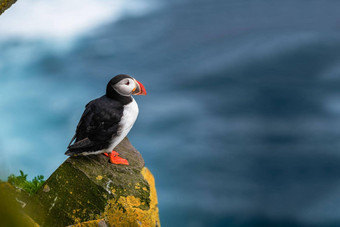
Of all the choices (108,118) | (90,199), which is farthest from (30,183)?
(108,118)

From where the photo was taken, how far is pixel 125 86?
5379 mm

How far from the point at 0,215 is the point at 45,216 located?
15.7 feet

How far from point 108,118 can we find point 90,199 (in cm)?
119

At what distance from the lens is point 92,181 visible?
214 inches

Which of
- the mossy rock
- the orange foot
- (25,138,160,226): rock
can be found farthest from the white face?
the mossy rock

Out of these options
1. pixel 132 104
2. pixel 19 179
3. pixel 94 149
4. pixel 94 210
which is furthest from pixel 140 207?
pixel 19 179

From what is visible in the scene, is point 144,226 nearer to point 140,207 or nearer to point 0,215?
point 140,207

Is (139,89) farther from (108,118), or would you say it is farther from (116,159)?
(116,159)

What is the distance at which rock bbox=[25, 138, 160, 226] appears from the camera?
5301 millimetres

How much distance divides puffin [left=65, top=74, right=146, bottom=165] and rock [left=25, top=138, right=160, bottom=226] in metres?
0.32

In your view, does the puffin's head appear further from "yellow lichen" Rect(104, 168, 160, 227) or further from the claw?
"yellow lichen" Rect(104, 168, 160, 227)

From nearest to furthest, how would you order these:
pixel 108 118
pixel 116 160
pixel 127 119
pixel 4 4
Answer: pixel 108 118
pixel 127 119
pixel 116 160
pixel 4 4

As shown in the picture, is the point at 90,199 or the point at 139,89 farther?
the point at 139,89

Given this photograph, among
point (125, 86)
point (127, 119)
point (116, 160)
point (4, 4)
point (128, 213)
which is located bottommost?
point (128, 213)
